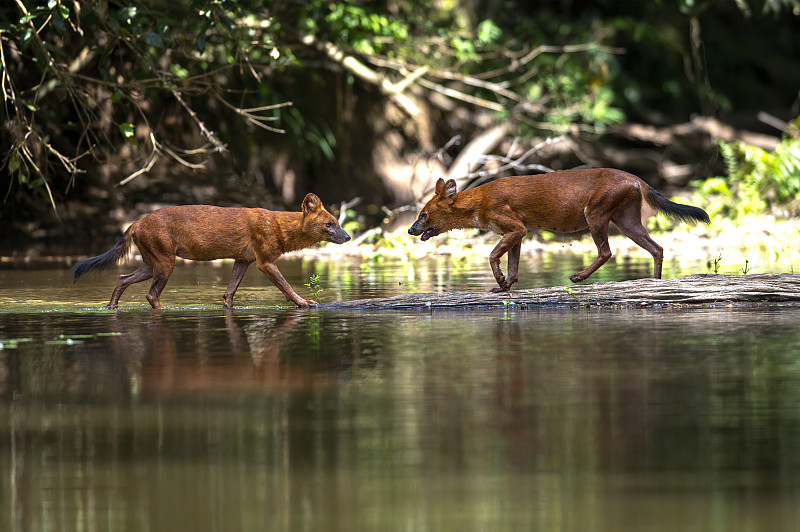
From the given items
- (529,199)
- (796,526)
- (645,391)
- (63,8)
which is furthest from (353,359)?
(63,8)

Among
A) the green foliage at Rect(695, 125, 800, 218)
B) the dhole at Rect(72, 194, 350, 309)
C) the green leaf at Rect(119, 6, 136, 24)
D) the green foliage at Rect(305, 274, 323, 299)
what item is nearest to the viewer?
the dhole at Rect(72, 194, 350, 309)

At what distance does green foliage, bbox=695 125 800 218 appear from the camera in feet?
69.7

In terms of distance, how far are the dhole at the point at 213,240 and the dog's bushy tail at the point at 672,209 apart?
→ 335cm

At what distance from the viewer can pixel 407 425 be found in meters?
5.07

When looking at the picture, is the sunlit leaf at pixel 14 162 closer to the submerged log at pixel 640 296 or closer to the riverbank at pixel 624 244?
the submerged log at pixel 640 296

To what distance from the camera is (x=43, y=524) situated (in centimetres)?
379

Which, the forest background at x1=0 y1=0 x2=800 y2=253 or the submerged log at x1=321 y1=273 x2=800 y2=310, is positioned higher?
the forest background at x1=0 y1=0 x2=800 y2=253

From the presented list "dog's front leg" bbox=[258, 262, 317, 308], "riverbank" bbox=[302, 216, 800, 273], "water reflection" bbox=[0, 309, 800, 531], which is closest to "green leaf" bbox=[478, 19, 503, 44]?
"riverbank" bbox=[302, 216, 800, 273]

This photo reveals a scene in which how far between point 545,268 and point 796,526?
1107 cm

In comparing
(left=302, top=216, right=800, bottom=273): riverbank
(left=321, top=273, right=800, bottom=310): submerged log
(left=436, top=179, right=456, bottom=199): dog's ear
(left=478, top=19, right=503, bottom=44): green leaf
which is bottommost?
(left=321, top=273, right=800, bottom=310): submerged log

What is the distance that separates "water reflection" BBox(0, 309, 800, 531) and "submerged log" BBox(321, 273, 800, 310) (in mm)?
1394

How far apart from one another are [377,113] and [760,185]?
29.7ft

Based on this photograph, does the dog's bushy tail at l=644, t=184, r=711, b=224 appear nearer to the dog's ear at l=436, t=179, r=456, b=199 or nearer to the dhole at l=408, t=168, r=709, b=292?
the dhole at l=408, t=168, r=709, b=292

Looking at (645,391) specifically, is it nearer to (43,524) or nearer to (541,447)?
(541,447)
